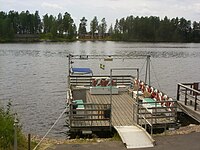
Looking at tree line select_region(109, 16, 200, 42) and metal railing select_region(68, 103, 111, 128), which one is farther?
tree line select_region(109, 16, 200, 42)

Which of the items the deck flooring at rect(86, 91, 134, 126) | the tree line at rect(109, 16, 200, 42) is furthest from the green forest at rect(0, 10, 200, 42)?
the deck flooring at rect(86, 91, 134, 126)

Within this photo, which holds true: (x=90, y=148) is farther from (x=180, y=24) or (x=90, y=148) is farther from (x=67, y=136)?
(x=180, y=24)

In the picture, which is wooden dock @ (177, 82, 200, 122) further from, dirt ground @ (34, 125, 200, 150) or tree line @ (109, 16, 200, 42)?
tree line @ (109, 16, 200, 42)

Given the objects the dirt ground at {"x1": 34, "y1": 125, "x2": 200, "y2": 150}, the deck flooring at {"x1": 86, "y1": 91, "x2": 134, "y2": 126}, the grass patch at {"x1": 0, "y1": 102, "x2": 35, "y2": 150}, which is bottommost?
the deck flooring at {"x1": 86, "y1": 91, "x2": 134, "y2": 126}

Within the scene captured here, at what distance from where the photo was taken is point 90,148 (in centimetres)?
1082

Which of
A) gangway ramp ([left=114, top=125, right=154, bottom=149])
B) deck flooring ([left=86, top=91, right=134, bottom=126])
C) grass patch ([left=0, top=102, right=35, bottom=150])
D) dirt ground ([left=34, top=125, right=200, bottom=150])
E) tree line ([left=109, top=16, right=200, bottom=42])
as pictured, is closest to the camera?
grass patch ([left=0, top=102, right=35, bottom=150])

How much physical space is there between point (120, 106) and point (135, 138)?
7130 millimetres

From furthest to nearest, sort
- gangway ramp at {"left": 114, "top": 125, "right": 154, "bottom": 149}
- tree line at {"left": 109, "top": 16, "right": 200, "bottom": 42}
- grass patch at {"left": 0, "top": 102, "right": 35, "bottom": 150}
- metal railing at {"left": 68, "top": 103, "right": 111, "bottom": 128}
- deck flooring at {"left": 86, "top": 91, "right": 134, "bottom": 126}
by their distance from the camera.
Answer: tree line at {"left": 109, "top": 16, "right": 200, "bottom": 42} < deck flooring at {"left": 86, "top": 91, "right": 134, "bottom": 126} < metal railing at {"left": 68, "top": 103, "right": 111, "bottom": 128} < gangway ramp at {"left": 114, "top": 125, "right": 154, "bottom": 149} < grass patch at {"left": 0, "top": 102, "right": 35, "bottom": 150}

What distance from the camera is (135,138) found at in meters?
11.7

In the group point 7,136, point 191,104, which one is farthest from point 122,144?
point 191,104

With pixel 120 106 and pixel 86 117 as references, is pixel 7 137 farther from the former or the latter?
pixel 120 106

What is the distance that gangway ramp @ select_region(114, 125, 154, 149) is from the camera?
1116 cm

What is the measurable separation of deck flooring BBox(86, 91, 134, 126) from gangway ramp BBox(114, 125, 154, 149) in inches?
101

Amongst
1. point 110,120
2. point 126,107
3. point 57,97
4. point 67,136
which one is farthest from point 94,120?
point 57,97
